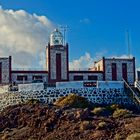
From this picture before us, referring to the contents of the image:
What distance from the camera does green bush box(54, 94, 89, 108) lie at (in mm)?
57156

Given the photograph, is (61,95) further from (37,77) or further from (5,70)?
(5,70)

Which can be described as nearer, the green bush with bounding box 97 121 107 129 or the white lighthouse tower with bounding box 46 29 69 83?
the green bush with bounding box 97 121 107 129

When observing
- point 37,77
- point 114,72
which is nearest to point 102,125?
point 37,77

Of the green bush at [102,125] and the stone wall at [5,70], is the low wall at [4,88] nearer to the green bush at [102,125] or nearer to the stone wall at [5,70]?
the stone wall at [5,70]

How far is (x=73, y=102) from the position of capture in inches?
2264

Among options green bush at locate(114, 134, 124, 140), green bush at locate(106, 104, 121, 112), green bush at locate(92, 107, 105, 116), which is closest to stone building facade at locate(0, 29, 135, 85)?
green bush at locate(106, 104, 121, 112)

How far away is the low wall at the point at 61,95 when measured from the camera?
6203cm

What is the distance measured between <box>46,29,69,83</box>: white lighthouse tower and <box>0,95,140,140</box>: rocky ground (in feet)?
47.3

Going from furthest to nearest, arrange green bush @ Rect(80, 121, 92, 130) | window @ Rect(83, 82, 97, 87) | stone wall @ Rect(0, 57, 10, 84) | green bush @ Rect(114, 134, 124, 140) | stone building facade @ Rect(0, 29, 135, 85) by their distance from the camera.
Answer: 1. stone building facade @ Rect(0, 29, 135, 85)
2. stone wall @ Rect(0, 57, 10, 84)
3. window @ Rect(83, 82, 97, 87)
4. green bush @ Rect(80, 121, 92, 130)
5. green bush @ Rect(114, 134, 124, 140)

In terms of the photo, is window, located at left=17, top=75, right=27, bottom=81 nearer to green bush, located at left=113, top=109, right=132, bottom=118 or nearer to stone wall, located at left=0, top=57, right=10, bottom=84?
stone wall, located at left=0, top=57, right=10, bottom=84

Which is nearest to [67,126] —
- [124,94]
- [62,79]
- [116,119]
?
[116,119]

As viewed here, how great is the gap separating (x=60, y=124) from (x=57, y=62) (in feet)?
72.2

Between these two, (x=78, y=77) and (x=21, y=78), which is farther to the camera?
(x=78, y=77)

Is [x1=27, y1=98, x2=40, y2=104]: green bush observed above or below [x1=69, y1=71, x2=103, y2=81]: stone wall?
below
